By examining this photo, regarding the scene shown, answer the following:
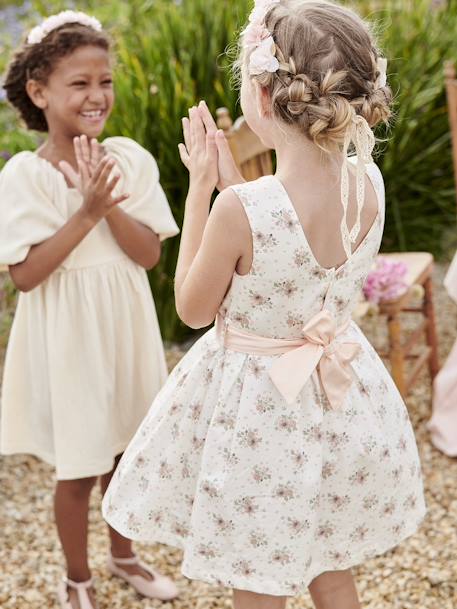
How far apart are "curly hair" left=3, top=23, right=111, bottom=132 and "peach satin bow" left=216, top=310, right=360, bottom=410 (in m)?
0.86

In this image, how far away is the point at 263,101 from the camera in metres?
1.54

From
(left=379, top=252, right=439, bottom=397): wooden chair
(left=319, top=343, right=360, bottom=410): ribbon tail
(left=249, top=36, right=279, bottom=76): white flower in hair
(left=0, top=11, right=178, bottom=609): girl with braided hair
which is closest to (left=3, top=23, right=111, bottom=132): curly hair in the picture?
(left=0, top=11, right=178, bottom=609): girl with braided hair

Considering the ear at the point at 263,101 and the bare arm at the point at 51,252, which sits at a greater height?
the ear at the point at 263,101

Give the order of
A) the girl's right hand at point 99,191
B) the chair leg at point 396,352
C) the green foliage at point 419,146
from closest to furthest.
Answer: the girl's right hand at point 99,191 → the chair leg at point 396,352 → the green foliage at point 419,146

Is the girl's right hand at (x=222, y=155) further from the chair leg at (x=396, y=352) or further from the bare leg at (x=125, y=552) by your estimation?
the chair leg at (x=396, y=352)

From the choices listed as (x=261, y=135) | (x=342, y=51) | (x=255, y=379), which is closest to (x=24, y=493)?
(x=255, y=379)

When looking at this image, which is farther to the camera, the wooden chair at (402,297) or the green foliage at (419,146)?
the green foliage at (419,146)

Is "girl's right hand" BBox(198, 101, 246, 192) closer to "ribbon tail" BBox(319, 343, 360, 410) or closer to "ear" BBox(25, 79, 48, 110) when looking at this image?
"ribbon tail" BBox(319, 343, 360, 410)

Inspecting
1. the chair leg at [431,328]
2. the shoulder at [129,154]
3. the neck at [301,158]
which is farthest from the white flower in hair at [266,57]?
the chair leg at [431,328]

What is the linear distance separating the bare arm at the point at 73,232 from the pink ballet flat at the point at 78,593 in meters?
0.80

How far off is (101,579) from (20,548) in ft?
1.16

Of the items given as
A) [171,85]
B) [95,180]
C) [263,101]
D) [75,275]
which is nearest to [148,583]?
[75,275]

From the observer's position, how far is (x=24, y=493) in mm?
3072

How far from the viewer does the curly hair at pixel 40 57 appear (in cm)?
213
